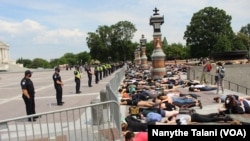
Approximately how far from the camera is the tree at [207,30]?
7075 centimetres

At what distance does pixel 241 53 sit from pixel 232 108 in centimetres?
3455

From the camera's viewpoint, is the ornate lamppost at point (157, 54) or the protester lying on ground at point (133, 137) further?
the ornate lamppost at point (157, 54)

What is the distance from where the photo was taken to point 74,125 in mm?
6203

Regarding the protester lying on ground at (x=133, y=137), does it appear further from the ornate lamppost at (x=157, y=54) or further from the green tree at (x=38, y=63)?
the green tree at (x=38, y=63)

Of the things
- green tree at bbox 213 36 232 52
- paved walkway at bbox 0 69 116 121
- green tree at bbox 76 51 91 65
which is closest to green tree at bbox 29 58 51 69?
green tree at bbox 76 51 91 65

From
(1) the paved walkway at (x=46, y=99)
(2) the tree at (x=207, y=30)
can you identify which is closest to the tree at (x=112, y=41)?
(2) the tree at (x=207, y=30)

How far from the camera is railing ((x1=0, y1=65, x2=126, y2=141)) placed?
231 inches

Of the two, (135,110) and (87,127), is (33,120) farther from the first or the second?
(135,110)

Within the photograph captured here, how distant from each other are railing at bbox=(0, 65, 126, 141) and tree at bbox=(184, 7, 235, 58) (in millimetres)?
64688

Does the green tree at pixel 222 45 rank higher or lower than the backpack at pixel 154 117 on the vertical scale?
higher

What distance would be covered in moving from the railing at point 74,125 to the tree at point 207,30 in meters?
64.7

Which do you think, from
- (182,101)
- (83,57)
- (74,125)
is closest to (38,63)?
(83,57)

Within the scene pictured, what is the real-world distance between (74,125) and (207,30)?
67.9 meters

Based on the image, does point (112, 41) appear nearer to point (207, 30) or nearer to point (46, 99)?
point (207, 30)
